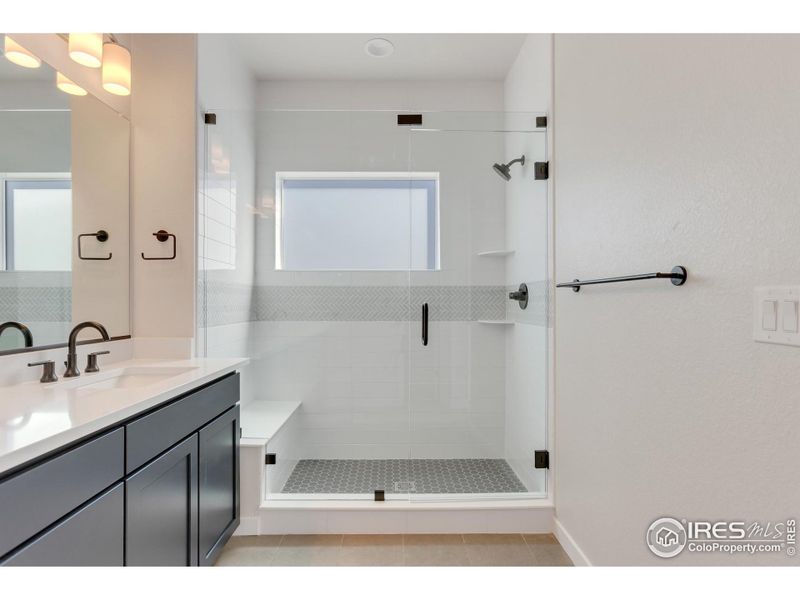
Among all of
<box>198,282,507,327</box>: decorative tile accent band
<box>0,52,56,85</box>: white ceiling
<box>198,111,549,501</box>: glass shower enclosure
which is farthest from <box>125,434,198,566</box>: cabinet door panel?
<box>0,52,56,85</box>: white ceiling

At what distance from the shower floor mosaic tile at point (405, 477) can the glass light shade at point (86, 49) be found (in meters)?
2.12

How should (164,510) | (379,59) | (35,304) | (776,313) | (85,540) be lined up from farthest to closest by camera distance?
1. (379,59)
2. (35,304)
3. (164,510)
4. (85,540)
5. (776,313)

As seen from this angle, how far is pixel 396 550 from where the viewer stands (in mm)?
1985

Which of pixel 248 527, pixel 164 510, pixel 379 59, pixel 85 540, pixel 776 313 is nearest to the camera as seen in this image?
pixel 776 313

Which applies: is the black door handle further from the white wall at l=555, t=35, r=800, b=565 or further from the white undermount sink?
the white undermount sink

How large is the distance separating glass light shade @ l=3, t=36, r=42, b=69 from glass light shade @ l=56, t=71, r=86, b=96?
96mm

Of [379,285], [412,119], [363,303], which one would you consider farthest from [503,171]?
[363,303]

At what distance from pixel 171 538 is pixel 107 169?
1.62 m

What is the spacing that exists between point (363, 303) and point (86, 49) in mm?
1644

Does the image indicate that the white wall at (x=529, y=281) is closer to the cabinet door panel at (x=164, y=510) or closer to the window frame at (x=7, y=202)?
the cabinet door panel at (x=164, y=510)

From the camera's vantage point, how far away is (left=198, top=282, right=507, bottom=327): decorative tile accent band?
2.39 metres

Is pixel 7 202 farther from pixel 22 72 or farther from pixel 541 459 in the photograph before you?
pixel 541 459

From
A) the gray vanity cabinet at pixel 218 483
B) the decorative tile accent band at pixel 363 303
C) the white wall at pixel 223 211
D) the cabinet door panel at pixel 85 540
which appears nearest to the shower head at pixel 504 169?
the decorative tile accent band at pixel 363 303
